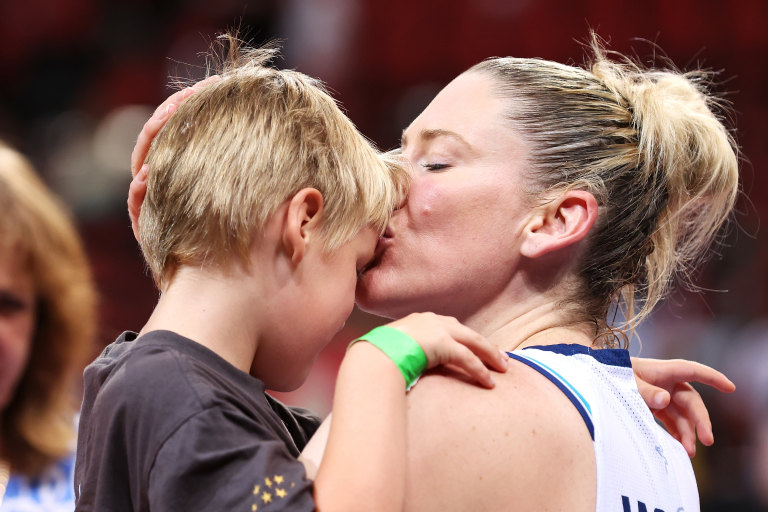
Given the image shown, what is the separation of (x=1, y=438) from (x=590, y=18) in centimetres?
538

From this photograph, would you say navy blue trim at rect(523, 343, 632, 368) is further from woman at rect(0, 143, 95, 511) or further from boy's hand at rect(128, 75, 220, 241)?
woman at rect(0, 143, 95, 511)

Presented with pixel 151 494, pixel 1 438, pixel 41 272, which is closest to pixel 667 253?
pixel 151 494

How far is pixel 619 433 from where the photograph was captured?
4.96 feet

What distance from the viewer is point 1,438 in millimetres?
2604

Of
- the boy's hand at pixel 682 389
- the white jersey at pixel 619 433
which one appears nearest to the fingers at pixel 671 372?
the boy's hand at pixel 682 389

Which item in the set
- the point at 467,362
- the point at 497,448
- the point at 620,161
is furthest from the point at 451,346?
the point at 620,161

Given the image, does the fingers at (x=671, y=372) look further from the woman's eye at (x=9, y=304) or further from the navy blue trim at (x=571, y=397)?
the woman's eye at (x=9, y=304)

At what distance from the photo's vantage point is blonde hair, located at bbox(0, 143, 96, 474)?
2.55m

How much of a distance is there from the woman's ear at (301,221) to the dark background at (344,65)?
389 cm

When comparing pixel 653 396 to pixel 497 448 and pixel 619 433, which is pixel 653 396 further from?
pixel 497 448

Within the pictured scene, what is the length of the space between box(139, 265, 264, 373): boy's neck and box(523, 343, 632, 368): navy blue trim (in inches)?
19.8

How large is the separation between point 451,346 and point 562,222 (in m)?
0.48

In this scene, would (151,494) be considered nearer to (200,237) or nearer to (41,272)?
(200,237)

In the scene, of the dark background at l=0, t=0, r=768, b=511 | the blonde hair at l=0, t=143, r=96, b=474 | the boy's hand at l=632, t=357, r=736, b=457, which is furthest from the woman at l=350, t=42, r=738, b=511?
the dark background at l=0, t=0, r=768, b=511
